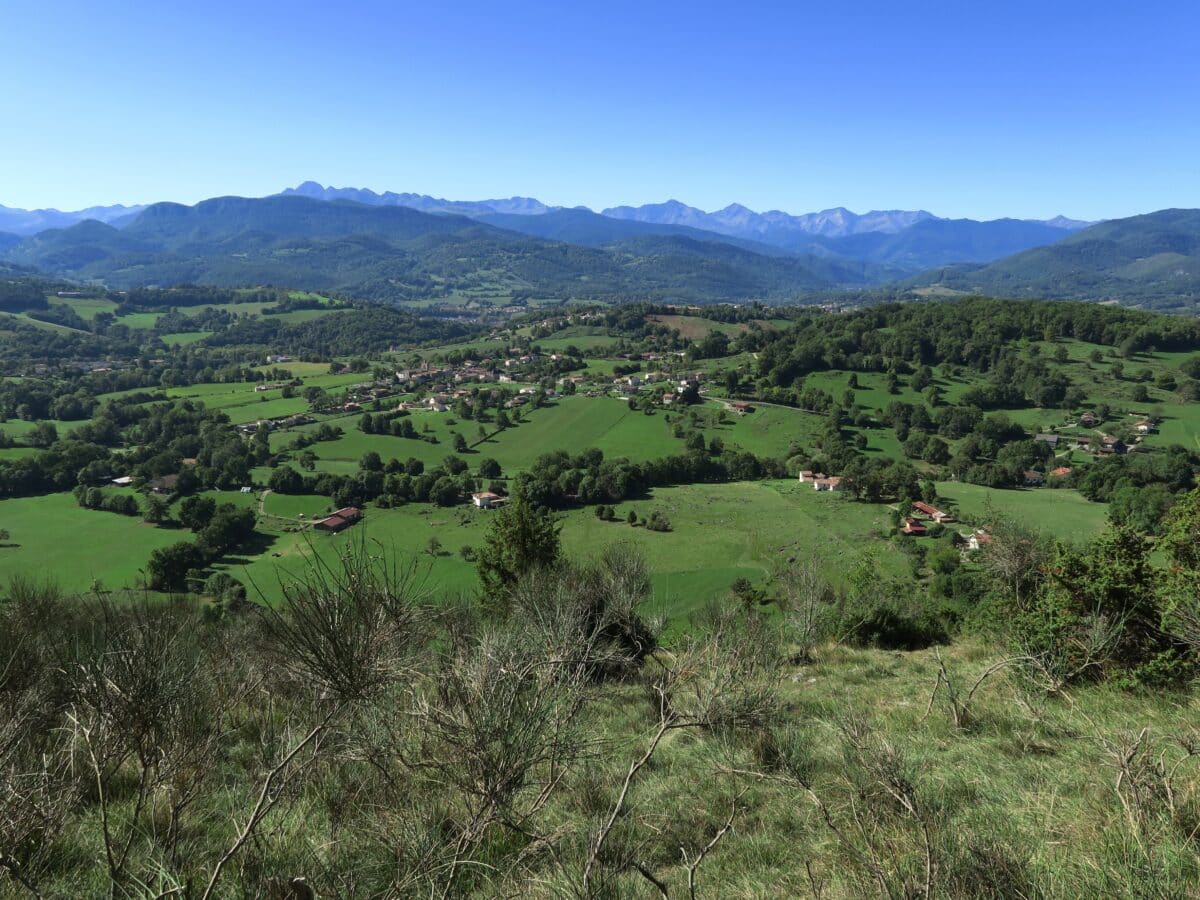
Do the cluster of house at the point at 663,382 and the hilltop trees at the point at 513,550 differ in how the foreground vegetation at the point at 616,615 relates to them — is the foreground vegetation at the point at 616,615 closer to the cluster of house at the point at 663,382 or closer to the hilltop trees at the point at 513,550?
the hilltop trees at the point at 513,550

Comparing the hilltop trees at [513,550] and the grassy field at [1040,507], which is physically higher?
the hilltop trees at [513,550]

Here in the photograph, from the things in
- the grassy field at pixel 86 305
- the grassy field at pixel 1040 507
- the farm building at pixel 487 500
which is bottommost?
the farm building at pixel 487 500

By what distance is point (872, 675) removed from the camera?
12398 millimetres

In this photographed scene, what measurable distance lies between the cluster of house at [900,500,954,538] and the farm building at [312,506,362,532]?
4578 centimetres

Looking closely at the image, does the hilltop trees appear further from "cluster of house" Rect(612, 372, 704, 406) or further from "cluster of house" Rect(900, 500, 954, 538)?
"cluster of house" Rect(612, 372, 704, 406)

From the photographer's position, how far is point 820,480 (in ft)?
186

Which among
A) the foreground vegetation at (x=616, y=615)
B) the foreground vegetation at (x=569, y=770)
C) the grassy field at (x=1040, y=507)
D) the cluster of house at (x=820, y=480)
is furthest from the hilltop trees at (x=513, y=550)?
the cluster of house at (x=820, y=480)

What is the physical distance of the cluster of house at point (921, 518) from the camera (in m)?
43.6

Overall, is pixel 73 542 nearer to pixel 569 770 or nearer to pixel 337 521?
pixel 337 521

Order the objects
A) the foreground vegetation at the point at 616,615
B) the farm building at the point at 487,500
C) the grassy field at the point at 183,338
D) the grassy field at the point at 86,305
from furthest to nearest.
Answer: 1. the grassy field at the point at 86,305
2. the grassy field at the point at 183,338
3. the farm building at the point at 487,500
4. the foreground vegetation at the point at 616,615

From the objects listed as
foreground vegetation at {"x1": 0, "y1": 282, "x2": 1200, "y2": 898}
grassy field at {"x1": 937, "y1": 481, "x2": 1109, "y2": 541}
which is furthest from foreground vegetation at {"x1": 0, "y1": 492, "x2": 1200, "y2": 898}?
grassy field at {"x1": 937, "y1": 481, "x2": 1109, "y2": 541}

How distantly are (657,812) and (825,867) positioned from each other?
2.09m

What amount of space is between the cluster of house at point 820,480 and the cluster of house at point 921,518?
319 inches

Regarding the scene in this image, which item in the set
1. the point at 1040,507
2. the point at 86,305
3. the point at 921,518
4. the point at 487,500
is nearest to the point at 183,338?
the point at 86,305
